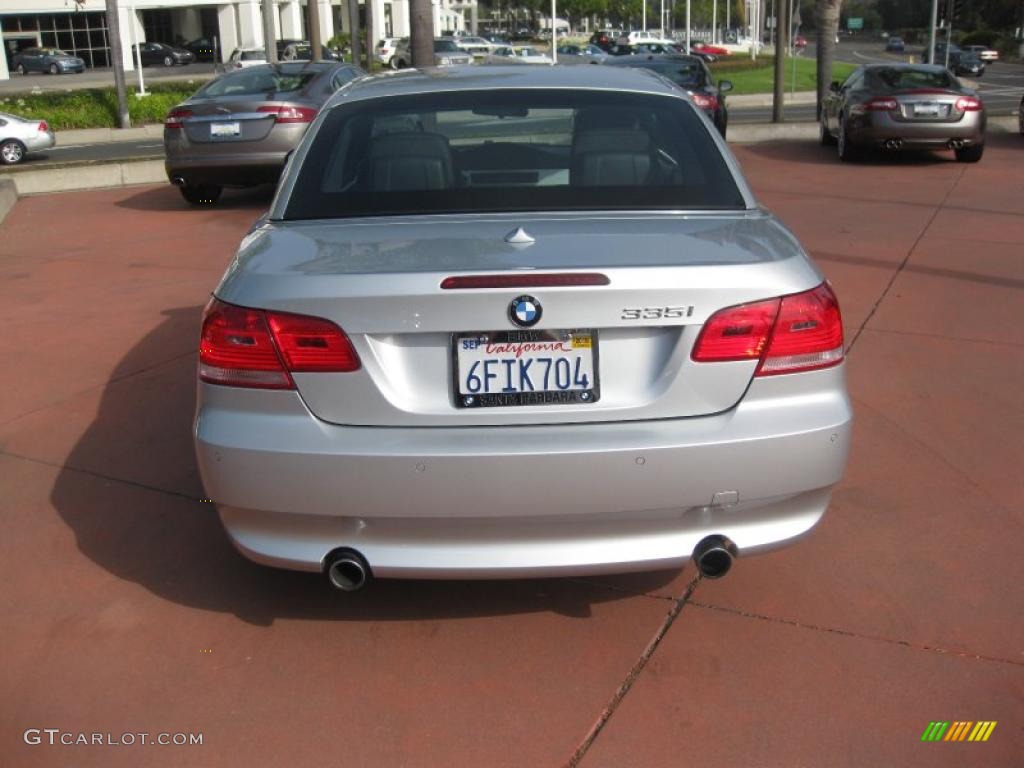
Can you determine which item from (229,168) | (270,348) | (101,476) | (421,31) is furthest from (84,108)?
(270,348)

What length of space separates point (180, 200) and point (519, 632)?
11.9 m

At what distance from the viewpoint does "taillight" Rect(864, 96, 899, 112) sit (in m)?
16.1

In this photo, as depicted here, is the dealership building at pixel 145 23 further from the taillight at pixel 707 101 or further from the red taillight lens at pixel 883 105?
the red taillight lens at pixel 883 105

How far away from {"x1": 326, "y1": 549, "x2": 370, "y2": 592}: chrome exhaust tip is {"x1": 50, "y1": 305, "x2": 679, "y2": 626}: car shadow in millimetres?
524

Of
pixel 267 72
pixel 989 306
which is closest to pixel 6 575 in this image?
pixel 989 306

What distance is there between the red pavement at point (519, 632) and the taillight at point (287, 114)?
6942 mm

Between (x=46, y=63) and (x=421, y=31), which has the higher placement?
(x=421, y=31)

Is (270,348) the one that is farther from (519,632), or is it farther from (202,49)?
(202,49)

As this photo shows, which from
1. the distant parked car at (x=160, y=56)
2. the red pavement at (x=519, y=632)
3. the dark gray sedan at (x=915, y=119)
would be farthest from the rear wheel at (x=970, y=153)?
the distant parked car at (x=160, y=56)

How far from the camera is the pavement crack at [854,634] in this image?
367 centimetres

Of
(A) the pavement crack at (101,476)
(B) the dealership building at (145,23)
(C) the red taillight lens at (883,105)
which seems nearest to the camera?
(A) the pavement crack at (101,476)

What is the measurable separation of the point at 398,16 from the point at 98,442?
9070 centimetres

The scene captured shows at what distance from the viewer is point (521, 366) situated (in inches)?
132

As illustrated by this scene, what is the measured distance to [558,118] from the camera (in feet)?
19.1
